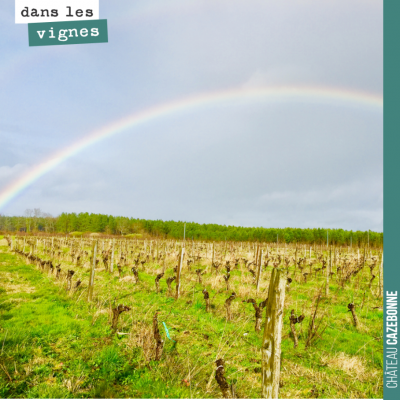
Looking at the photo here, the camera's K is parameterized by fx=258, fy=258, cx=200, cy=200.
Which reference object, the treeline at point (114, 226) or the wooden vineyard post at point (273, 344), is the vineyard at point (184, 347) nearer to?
the wooden vineyard post at point (273, 344)

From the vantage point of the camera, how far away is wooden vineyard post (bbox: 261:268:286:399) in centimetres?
352

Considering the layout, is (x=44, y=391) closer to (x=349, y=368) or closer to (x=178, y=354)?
(x=178, y=354)

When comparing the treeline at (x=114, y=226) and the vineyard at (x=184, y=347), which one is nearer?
the vineyard at (x=184, y=347)

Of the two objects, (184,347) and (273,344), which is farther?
(184,347)

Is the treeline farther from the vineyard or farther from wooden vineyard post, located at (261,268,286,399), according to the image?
wooden vineyard post, located at (261,268,286,399)

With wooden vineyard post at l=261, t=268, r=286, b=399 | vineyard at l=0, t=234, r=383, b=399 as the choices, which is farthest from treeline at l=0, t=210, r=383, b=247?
wooden vineyard post at l=261, t=268, r=286, b=399

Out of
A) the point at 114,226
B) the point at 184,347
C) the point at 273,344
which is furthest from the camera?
the point at 114,226

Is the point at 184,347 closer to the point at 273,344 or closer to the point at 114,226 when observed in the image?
the point at 273,344

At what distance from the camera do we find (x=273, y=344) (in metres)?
3.53

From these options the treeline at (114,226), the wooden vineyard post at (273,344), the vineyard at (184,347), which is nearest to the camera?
the wooden vineyard post at (273,344)

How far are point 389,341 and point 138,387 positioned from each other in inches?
158

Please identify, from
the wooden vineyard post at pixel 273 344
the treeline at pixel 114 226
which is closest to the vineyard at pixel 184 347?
the wooden vineyard post at pixel 273 344

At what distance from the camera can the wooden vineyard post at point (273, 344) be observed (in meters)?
3.52

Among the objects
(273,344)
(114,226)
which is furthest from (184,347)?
(114,226)
